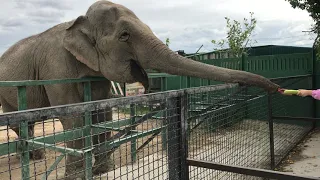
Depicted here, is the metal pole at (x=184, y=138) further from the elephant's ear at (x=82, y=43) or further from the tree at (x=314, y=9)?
the tree at (x=314, y=9)

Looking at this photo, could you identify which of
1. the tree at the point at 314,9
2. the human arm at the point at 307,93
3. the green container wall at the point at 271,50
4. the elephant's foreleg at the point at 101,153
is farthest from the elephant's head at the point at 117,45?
the green container wall at the point at 271,50

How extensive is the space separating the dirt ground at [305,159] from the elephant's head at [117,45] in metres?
2.66

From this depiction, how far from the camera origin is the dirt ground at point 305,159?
5.72 m

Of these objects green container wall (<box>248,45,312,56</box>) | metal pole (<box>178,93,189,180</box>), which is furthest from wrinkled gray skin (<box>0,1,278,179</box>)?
green container wall (<box>248,45,312,56</box>)

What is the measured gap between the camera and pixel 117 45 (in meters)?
4.96

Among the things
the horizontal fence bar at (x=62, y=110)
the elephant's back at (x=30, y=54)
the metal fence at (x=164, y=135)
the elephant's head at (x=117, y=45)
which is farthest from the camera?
the elephant's back at (x=30, y=54)

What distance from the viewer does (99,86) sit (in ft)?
18.1

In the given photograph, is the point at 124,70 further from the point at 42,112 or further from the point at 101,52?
the point at 42,112

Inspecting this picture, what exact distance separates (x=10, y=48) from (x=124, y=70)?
2.82 meters

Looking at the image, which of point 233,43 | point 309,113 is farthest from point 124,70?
point 233,43

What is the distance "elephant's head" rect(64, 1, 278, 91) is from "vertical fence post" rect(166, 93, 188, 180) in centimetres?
188

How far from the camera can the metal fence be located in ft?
6.47

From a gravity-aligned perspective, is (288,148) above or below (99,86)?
below

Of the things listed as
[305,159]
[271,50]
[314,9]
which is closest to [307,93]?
[305,159]
